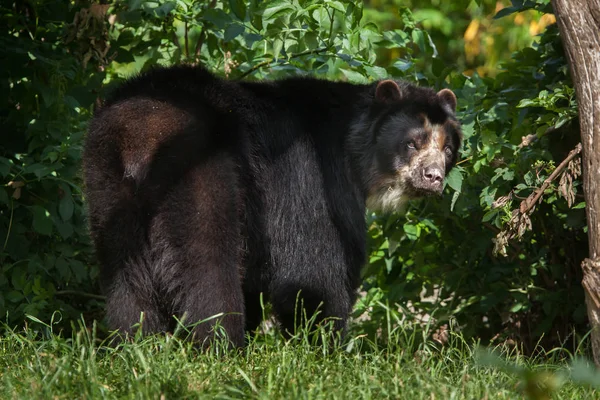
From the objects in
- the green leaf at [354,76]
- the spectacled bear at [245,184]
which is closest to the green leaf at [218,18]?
the spectacled bear at [245,184]

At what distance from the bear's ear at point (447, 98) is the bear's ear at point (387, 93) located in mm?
323

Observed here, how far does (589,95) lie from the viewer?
4.59 metres

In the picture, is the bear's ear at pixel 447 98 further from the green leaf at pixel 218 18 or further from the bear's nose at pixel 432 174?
the green leaf at pixel 218 18

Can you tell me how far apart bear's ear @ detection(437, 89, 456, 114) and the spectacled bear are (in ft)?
0.05

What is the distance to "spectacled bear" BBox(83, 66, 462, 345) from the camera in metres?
4.86

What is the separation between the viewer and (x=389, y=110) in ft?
21.0

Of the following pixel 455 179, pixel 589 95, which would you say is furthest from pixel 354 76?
pixel 589 95

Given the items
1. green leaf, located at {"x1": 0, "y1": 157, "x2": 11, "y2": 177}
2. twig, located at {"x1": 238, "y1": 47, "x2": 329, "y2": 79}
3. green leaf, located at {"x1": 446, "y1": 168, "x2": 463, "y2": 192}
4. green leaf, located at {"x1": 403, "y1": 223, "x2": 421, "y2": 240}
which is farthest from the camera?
green leaf, located at {"x1": 403, "y1": 223, "x2": 421, "y2": 240}

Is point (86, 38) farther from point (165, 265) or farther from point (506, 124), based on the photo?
point (506, 124)

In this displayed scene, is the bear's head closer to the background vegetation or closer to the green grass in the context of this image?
the background vegetation

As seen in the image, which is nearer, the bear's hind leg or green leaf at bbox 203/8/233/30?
the bear's hind leg

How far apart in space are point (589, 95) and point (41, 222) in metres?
3.69

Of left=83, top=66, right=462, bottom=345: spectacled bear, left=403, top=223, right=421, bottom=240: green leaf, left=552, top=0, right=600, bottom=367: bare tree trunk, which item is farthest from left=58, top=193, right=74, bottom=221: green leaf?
left=552, top=0, right=600, bottom=367: bare tree trunk

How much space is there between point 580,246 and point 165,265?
365 centimetres
